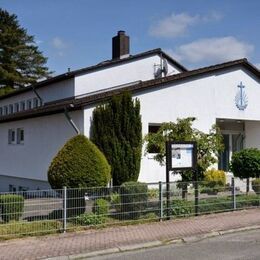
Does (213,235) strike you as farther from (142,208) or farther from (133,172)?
(133,172)

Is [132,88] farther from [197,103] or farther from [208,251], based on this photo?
[208,251]

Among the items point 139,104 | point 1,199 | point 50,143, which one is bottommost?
point 1,199

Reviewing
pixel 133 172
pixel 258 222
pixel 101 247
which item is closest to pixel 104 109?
pixel 133 172

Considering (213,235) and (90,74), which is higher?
(90,74)

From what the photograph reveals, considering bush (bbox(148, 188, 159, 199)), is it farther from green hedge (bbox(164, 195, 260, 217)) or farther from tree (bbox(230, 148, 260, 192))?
tree (bbox(230, 148, 260, 192))

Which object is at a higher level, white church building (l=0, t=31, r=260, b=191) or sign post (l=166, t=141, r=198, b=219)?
white church building (l=0, t=31, r=260, b=191)

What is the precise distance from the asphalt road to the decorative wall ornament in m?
12.6

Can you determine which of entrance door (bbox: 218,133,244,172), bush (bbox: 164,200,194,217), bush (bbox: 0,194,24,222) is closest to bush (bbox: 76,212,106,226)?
bush (bbox: 0,194,24,222)

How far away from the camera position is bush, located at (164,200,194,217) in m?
13.3

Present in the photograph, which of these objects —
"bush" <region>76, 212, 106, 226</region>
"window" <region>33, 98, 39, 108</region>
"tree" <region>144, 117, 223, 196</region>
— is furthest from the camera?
"window" <region>33, 98, 39, 108</region>

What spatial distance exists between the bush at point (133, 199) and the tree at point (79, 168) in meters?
0.78

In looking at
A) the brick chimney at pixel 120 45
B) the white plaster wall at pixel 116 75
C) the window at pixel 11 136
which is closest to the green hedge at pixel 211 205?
the white plaster wall at pixel 116 75

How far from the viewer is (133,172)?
18.1 meters

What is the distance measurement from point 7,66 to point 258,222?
48316 millimetres
